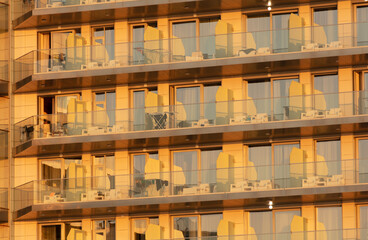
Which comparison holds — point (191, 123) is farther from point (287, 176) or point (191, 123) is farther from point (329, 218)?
point (329, 218)

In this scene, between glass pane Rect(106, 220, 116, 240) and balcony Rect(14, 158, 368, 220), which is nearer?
balcony Rect(14, 158, 368, 220)

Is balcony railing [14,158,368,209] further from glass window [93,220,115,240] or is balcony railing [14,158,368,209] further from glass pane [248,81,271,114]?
glass pane [248,81,271,114]

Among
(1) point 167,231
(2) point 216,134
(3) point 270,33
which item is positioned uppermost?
(3) point 270,33

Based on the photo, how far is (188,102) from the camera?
182 ft

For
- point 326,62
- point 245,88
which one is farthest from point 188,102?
point 326,62

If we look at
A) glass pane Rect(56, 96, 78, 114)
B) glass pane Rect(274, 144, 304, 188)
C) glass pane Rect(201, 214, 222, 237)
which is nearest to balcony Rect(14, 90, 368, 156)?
glass pane Rect(56, 96, 78, 114)

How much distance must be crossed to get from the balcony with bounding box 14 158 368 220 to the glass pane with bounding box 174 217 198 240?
608 mm

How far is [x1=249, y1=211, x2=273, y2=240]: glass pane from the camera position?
53.6 metres

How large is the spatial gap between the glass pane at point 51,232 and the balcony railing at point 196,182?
1480 mm

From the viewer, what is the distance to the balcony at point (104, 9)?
2164 inches

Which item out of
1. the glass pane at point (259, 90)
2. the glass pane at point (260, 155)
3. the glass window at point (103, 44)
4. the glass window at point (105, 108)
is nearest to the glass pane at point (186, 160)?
the glass pane at point (260, 155)

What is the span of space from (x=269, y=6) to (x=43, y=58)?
9369 millimetres

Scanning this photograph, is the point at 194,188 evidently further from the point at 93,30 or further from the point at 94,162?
the point at 93,30

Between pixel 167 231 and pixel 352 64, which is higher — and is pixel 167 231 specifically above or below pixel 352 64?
below
